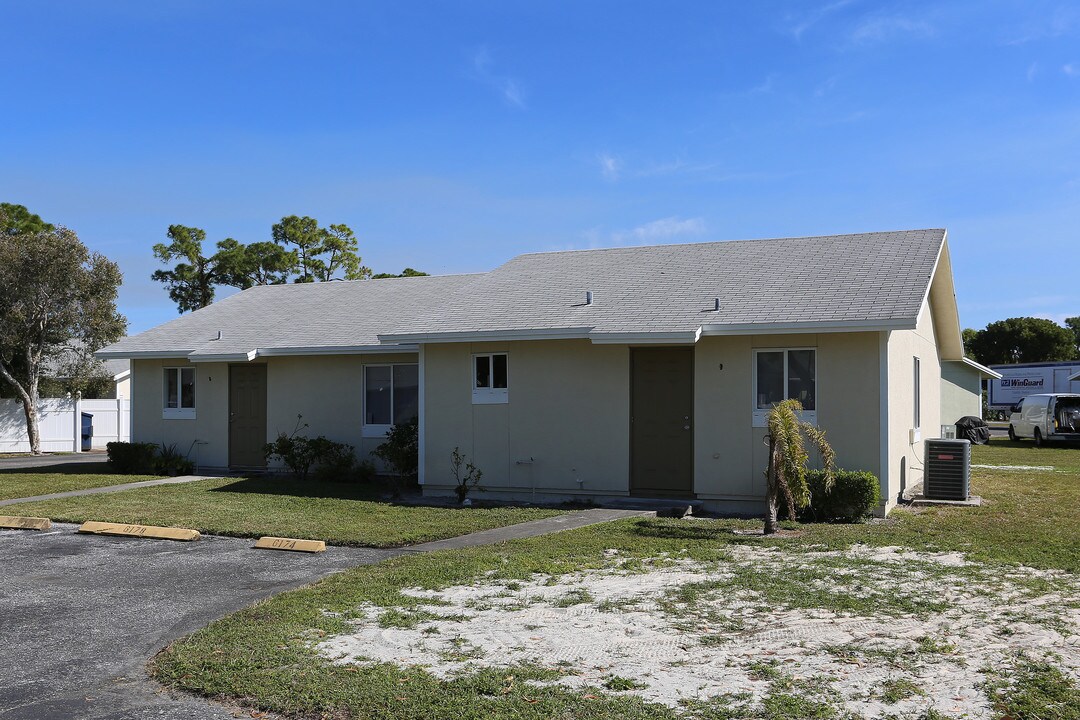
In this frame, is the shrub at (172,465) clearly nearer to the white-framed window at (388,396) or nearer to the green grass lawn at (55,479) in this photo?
the green grass lawn at (55,479)

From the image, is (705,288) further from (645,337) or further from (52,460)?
(52,460)

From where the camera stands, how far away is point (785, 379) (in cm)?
1408

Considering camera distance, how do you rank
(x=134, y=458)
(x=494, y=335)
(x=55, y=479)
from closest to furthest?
(x=494, y=335) < (x=55, y=479) < (x=134, y=458)

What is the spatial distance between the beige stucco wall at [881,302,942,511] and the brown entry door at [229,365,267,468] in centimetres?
1270

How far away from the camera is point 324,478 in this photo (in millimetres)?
18688

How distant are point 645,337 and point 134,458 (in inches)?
498

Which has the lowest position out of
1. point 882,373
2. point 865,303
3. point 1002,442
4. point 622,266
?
point 1002,442

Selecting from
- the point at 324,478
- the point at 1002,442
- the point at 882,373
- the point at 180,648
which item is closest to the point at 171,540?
the point at 180,648

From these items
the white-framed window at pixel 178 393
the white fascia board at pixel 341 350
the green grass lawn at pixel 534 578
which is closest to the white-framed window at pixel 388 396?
the white fascia board at pixel 341 350

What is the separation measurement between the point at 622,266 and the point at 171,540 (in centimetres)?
999

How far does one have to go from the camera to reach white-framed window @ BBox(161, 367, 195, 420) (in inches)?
830

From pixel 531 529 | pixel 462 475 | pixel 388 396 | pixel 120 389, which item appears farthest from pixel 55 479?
pixel 120 389

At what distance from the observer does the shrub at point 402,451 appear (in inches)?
679

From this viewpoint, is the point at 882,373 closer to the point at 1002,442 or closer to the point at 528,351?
the point at 528,351
